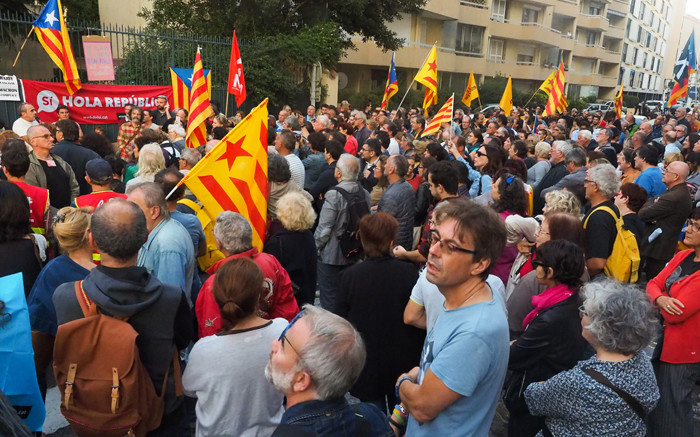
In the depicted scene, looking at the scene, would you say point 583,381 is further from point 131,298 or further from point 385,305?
point 131,298

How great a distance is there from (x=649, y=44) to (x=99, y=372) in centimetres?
8036

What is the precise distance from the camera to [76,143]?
20.9 feet

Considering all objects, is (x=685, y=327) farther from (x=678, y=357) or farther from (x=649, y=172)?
(x=649, y=172)

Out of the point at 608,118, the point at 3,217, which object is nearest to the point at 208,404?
the point at 3,217

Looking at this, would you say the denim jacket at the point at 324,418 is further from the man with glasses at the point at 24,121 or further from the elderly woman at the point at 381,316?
the man with glasses at the point at 24,121

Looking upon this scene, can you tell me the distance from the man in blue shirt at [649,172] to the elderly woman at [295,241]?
4.80 m

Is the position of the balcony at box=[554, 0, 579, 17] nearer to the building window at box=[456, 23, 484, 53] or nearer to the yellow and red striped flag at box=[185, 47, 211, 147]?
the building window at box=[456, 23, 484, 53]

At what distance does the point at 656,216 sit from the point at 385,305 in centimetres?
418

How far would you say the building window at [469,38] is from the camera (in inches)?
1465

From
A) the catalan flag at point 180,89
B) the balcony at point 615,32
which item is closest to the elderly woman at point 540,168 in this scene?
the catalan flag at point 180,89

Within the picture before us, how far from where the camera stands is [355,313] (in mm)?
3221

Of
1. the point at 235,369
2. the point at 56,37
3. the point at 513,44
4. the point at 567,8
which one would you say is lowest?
the point at 235,369

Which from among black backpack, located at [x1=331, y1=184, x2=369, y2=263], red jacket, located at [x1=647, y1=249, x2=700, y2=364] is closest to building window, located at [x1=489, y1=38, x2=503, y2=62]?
black backpack, located at [x1=331, y1=184, x2=369, y2=263]

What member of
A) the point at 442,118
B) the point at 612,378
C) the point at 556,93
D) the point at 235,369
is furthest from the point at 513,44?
the point at 235,369
